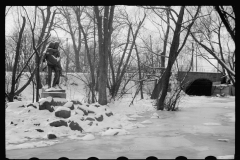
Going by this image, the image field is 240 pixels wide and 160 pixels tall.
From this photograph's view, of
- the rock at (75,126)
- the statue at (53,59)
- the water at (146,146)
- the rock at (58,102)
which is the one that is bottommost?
the water at (146,146)

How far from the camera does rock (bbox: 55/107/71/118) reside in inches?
356

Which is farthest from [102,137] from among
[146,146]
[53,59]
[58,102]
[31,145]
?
[53,59]

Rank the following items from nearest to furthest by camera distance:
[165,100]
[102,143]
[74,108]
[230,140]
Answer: [102,143]
[230,140]
[74,108]
[165,100]

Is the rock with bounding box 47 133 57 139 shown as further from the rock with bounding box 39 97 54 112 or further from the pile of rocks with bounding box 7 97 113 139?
the rock with bounding box 39 97 54 112

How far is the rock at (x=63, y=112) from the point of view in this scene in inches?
356

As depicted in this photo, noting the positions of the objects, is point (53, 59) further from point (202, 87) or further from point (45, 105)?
point (202, 87)

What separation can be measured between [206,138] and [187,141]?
2.59 ft

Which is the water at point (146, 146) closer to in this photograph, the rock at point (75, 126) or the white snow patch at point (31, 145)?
the white snow patch at point (31, 145)

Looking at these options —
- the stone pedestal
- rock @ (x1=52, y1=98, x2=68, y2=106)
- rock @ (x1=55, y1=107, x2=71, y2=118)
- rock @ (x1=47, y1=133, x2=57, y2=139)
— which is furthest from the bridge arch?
rock @ (x1=47, y1=133, x2=57, y2=139)

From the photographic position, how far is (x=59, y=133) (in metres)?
7.73

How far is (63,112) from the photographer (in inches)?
357

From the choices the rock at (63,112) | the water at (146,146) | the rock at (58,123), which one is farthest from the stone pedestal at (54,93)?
the water at (146,146)
